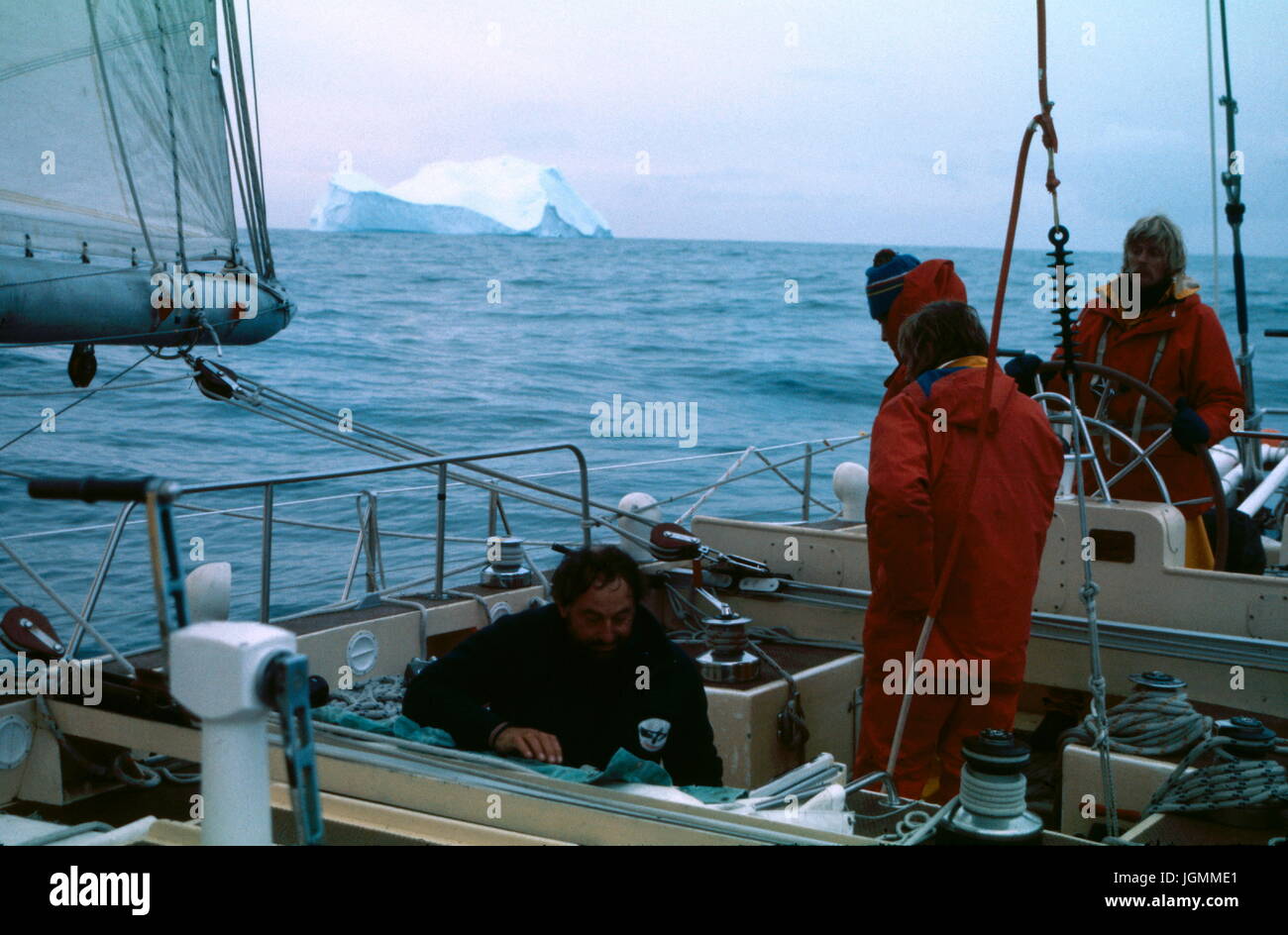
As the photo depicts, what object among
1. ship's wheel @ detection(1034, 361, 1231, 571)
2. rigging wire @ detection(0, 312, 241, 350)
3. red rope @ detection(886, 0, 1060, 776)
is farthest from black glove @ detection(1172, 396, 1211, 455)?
rigging wire @ detection(0, 312, 241, 350)

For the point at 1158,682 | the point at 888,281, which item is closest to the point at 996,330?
the point at 888,281

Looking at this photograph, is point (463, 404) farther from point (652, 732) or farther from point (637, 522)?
point (652, 732)

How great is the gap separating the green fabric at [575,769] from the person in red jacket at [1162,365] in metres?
2.33

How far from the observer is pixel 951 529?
314 cm

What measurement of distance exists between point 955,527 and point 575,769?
1057 millimetres

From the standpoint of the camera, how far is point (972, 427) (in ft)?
10.2

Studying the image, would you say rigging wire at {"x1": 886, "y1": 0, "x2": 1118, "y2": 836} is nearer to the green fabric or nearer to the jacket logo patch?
the green fabric

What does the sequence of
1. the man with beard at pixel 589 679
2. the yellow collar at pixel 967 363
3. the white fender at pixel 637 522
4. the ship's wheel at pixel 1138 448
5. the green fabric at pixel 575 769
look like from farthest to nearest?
the white fender at pixel 637 522 → the ship's wheel at pixel 1138 448 → the yellow collar at pixel 967 363 → the man with beard at pixel 589 679 → the green fabric at pixel 575 769

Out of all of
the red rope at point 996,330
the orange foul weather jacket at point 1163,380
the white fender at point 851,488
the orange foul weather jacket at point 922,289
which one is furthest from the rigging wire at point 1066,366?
the white fender at point 851,488

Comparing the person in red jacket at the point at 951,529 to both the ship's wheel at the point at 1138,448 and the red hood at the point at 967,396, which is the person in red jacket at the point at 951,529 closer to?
the red hood at the point at 967,396

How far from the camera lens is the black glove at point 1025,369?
13.1 feet

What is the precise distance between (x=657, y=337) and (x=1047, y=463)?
2414 cm

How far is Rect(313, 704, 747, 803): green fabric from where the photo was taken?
8.57 feet

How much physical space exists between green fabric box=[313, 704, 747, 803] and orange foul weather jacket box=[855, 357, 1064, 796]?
0.71 m
